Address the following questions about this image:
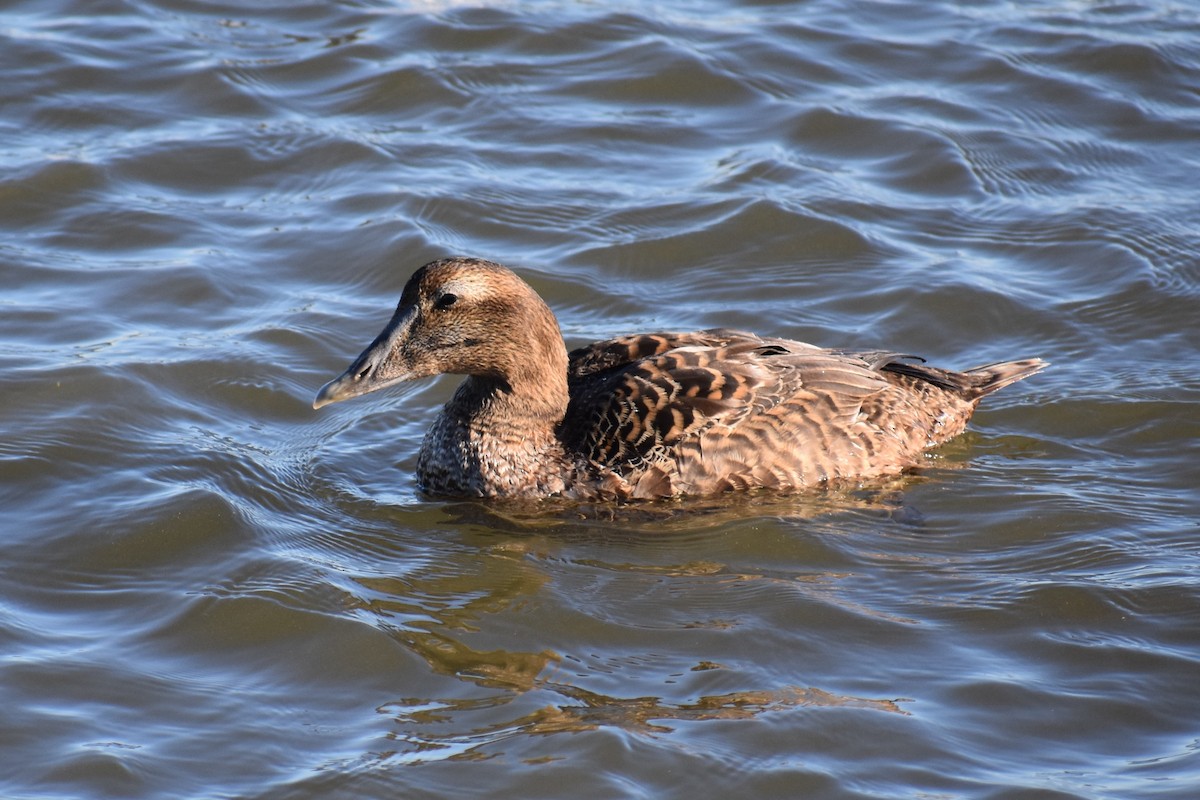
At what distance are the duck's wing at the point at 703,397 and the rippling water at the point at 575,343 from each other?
0.32 meters

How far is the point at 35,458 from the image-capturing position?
24.1 ft

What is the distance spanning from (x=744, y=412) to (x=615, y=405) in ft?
1.91

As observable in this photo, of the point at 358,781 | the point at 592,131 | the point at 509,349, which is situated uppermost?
the point at 592,131

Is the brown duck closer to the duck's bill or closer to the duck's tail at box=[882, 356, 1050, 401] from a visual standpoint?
the duck's bill

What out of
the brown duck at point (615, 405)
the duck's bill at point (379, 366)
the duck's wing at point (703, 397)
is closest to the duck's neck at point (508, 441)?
the brown duck at point (615, 405)

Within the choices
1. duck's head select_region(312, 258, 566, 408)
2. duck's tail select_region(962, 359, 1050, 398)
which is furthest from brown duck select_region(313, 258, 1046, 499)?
duck's tail select_region(962, 359, 1050, 398)

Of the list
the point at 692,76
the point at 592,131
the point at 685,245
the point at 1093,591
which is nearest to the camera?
the point at 1093,591

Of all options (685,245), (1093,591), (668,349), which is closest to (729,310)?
(685,245)

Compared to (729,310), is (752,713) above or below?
below

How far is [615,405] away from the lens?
7.20 metres

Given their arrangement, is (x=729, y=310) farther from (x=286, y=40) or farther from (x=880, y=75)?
(x=286, y=40)

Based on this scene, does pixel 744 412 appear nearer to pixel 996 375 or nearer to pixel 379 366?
pixel 996 375

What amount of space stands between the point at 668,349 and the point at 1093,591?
220cm

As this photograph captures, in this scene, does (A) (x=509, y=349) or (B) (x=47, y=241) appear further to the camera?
(B) (x=47, y=241)
